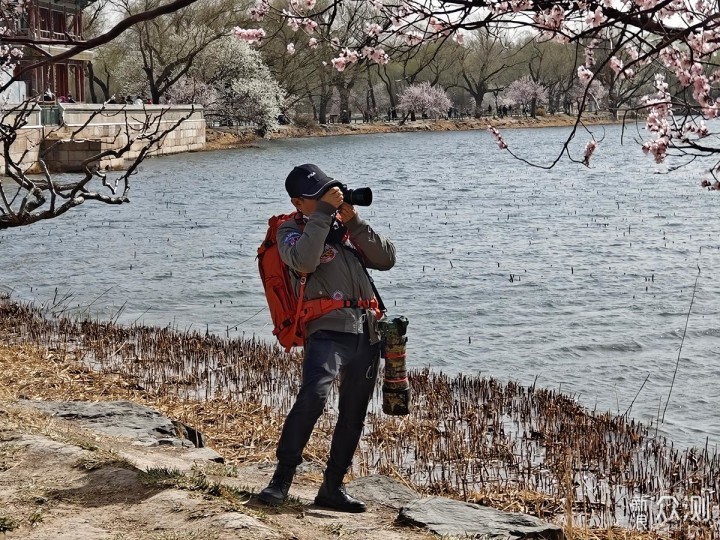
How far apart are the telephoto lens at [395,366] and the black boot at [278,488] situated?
1.97 feet

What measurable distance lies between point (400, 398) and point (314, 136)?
227 feet

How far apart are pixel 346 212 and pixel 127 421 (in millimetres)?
2905

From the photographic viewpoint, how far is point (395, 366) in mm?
5199

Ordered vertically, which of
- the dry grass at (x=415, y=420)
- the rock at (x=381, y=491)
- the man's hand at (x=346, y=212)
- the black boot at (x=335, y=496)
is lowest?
the dry grass at (x=415, y=420)

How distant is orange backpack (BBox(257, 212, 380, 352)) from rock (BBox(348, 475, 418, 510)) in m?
1.17

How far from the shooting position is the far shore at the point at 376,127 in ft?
201

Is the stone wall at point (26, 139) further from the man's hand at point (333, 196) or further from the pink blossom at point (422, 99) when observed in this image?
the pink blossom at point (422, 99)

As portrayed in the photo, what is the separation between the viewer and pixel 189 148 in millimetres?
55688

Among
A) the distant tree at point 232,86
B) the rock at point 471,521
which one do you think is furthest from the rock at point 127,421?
the distant tree at point 232,86

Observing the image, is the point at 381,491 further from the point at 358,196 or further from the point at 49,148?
the point at 49,148

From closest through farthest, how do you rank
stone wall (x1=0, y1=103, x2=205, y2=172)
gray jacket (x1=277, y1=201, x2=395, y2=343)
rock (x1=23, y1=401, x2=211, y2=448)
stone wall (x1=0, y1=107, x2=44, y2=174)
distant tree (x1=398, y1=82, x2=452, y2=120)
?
gray jacket (x1=277, y1=201, x2=395, y2=343) < rock (x1=23, y1=401, x2=211, y2=448) < stone wall (x1=0, y1=107, x2=44, y2=174) < stone wall (x1=0, y1=103, x2=205, y2=172) < distant tree (x1=398, y1=82, x2=452, y2=120)

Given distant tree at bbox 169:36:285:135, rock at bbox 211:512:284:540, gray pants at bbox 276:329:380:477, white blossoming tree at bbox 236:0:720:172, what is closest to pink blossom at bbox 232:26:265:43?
white blossoming tree at bbox 236:0:720:172

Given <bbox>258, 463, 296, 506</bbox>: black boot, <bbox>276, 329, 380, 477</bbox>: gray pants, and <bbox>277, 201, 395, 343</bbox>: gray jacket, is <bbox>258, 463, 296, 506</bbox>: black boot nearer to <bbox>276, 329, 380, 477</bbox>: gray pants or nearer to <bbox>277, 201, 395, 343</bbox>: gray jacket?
<bbox>276, 329, 380, 477</bbox>: gray pants

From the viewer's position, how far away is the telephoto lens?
5.13m
